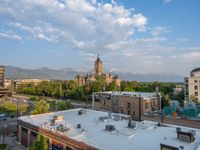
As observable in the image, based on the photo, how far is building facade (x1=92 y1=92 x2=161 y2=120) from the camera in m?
53.2

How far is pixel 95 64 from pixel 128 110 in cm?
10750

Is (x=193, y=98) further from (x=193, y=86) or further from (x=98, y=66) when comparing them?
(x=98, y=66)

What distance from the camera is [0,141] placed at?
125 feet

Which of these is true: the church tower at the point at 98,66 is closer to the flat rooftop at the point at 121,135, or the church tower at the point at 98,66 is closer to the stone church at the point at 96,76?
the stone church at the point at 96,76

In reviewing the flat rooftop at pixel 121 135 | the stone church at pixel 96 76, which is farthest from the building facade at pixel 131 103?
the stone church at pixel 96 76

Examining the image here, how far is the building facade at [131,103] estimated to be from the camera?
2095 inches

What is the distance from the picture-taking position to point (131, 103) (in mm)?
55094

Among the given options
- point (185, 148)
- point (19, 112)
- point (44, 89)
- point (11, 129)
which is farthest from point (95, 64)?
point (185, 148)

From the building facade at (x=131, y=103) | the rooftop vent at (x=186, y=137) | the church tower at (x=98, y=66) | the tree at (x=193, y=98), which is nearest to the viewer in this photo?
the rooftop vent at (x=186, y=137)

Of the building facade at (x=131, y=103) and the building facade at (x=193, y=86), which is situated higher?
the building facade at (x=193, y=86)

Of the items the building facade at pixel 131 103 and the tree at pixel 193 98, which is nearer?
the building facade at pixel 131 103

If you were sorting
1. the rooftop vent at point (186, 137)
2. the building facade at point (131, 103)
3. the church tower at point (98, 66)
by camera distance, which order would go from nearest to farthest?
the rooftop vent at point (186, 137)
the building facade at point (131, 103)
the church tower at point (98, 66)

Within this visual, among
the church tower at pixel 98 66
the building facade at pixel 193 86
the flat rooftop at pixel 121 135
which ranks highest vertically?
the church tower at pixel 98 66

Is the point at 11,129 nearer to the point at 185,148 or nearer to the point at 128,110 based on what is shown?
the point at 128,110
